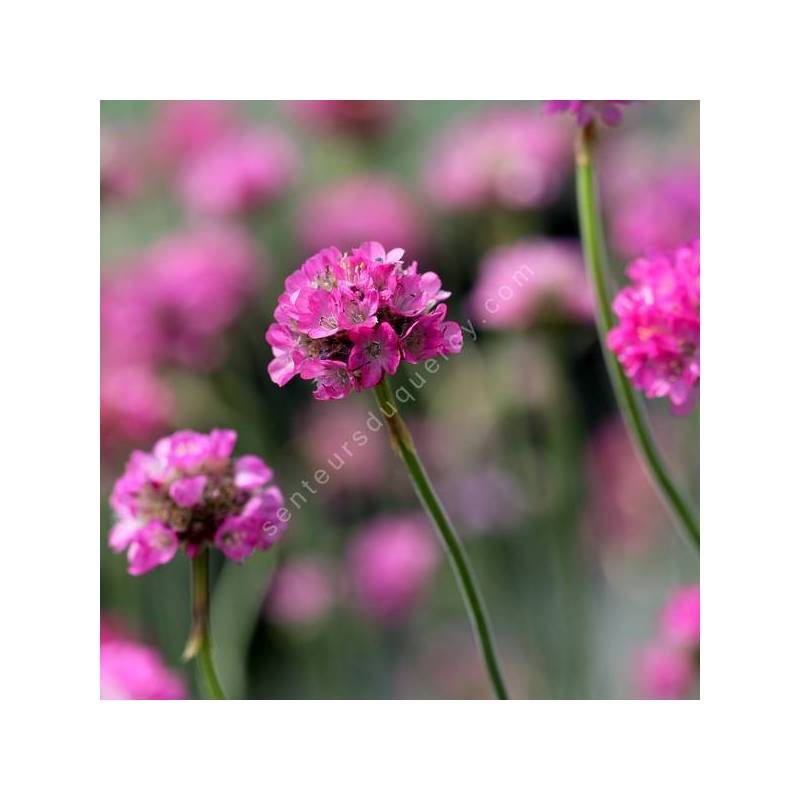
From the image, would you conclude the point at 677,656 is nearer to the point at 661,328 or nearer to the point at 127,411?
the point at 661,328

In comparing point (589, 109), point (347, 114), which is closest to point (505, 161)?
point (347, 114)

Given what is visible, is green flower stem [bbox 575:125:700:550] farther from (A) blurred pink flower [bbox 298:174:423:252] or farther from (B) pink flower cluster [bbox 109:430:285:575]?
(A) blurred pink flower [bbox 298:174:423:252]

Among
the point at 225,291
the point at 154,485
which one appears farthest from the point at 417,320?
the point at 225,291

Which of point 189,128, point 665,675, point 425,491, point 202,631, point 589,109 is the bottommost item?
point 665,675

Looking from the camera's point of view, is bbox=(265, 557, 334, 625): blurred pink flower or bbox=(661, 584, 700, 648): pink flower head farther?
bbox=(265, 557, 334, 625): blurred pink flower

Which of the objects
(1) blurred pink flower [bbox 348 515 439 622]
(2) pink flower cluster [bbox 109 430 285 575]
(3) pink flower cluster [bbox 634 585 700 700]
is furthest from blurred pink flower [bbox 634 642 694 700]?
(2) pink flower cluster [bbox 109 430 285 575]

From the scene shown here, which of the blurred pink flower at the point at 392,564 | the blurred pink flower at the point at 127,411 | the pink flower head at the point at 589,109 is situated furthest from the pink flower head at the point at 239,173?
the pink flower head at the point at 589,109

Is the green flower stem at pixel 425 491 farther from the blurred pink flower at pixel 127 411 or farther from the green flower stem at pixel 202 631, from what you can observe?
the blurred pink flower at pixel 127 411
